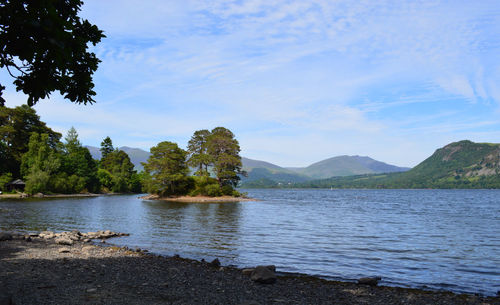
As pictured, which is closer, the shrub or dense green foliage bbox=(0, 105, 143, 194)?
the shrub

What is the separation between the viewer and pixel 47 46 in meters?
6.71

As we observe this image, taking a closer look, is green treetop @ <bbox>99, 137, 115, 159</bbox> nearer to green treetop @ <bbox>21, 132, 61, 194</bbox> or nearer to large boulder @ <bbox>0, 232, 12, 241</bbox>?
green treetop @ <bbox>21, 132, 61, 194</bbox>

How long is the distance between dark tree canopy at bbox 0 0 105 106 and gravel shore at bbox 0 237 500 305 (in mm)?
6190

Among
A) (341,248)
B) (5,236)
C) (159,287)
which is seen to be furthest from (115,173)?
(159,287)

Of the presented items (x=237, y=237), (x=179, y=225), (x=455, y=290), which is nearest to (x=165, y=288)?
(x=455, y=290)

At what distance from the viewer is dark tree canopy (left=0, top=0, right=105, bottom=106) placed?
6.02 metres

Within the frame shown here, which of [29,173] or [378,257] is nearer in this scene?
[378,257]

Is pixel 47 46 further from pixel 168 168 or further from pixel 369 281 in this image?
pixel 168 168

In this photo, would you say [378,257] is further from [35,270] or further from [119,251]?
[35,270]

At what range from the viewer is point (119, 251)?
21.5 meters

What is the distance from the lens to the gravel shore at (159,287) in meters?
11.3

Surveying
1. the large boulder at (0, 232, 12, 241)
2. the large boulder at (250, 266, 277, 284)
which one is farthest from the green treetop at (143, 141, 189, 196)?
the large boulder at (250, 266, 277, 284)

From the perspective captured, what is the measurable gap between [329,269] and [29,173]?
349 ft

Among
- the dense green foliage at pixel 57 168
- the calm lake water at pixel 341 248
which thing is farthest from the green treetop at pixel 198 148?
the calm lake water at pixel 341 248
